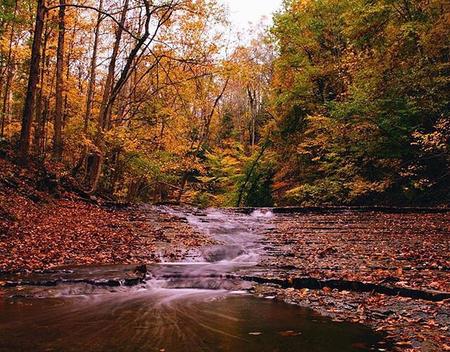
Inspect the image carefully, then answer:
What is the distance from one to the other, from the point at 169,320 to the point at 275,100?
19941mm

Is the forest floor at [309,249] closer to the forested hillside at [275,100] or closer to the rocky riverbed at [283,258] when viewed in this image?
the rocky riverbed at [283,258]

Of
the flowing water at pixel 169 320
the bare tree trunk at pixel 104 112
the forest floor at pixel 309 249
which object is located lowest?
the flowing water at pixel 169 320

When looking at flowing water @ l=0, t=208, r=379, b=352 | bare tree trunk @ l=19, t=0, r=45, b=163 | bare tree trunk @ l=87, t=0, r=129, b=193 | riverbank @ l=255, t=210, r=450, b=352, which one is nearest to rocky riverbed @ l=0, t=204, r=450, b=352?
riverbank @ l=255, t=210, r=450, b=352

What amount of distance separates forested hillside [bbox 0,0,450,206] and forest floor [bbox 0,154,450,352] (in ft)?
8.07

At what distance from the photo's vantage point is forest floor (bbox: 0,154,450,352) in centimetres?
552

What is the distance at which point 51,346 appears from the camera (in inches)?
173

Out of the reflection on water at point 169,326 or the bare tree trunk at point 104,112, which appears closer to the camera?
the reflection on water at point 169,326

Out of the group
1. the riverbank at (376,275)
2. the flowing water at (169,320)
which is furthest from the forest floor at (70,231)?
the riverbank at (376,275)

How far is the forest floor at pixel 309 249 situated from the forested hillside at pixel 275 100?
8.07ft

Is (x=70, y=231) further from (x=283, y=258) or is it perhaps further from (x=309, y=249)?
(x=309, y=249)

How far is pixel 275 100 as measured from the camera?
2408 cm

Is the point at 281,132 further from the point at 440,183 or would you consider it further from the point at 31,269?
the point at 31,269

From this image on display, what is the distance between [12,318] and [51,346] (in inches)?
55.9

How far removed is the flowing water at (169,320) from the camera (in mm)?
4448
